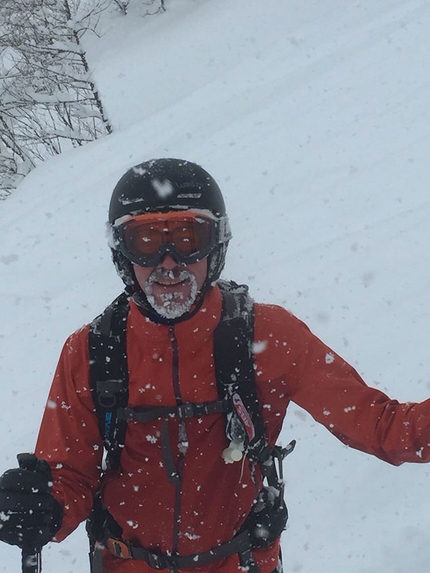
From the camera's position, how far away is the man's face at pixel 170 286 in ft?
7.42

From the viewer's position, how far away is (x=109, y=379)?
2260mm

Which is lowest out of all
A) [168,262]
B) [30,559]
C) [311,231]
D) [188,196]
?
[311,231]

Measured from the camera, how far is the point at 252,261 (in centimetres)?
673

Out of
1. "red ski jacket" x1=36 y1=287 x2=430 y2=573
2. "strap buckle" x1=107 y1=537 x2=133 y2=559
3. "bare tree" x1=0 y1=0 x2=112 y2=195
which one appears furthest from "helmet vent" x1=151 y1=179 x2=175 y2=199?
"bare tree" x1=0 y1=0 x2=112 y2=195

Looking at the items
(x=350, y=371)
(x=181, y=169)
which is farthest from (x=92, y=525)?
(x=181, y=169)

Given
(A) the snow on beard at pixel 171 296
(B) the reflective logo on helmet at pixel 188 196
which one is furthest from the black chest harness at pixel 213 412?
(B) the reflective logo on helmet at pixel 188 196

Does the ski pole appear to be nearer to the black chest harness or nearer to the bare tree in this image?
the black chest harness

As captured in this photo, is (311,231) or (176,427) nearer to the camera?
(176,427)

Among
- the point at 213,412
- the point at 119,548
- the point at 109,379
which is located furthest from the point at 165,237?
the point at 119,548

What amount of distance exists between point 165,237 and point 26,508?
3.59ft

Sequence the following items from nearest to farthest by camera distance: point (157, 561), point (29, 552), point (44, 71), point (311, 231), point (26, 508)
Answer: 1. point (26, 508)
2. point (29, 552)
3. point (157, 561)
4. point (311, 231)
5. point (44, 71)

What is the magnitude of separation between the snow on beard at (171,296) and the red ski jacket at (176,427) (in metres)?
0.07

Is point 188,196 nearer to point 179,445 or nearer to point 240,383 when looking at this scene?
point 240,383

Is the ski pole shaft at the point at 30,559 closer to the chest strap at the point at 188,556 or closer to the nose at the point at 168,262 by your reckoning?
the chest strap at the point at 188,556
